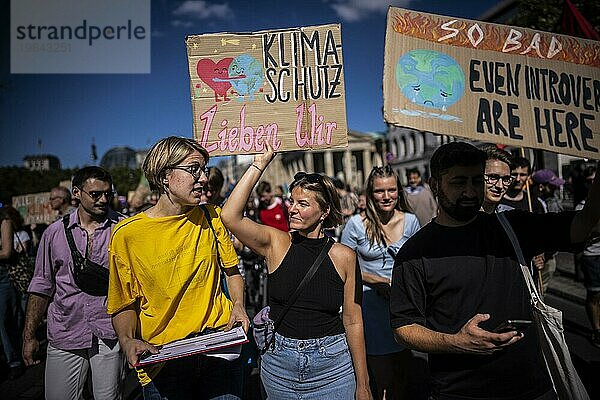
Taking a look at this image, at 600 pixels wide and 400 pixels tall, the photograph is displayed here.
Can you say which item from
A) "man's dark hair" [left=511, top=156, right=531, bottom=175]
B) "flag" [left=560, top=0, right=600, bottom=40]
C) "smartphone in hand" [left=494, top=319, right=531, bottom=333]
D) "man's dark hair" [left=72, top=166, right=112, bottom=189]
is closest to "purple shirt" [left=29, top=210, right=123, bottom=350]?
"man's dark hair" [left=72, top=166, right=112, bottom=189]

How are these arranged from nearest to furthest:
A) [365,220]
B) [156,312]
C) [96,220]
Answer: [156,312] → [96,220] → [365,220]

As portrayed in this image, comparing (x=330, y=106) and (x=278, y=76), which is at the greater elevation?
(x=278, y=76)

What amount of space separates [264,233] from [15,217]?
207 inches

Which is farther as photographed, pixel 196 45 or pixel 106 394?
pixel 106 394

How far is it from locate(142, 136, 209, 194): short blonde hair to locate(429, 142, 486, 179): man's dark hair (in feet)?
3.79

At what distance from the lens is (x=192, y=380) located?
2.54 meters

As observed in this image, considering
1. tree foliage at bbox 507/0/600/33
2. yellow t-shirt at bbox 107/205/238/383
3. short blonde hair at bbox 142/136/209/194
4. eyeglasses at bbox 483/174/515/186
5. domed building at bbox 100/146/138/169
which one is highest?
domed building at bbox 100/146/138/169

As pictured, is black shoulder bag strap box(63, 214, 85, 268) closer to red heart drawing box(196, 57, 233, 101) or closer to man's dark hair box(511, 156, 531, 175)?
red heart drawing box(196, 57, 233, 101)

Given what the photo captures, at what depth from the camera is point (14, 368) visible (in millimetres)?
6324

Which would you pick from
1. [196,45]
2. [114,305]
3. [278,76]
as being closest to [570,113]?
[278,76]

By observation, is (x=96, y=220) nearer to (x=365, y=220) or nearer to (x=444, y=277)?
(x=365, y=220)

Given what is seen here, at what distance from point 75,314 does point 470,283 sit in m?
2.55

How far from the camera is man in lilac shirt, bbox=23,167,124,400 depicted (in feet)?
11.1

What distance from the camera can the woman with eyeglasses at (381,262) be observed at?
3764 mm
